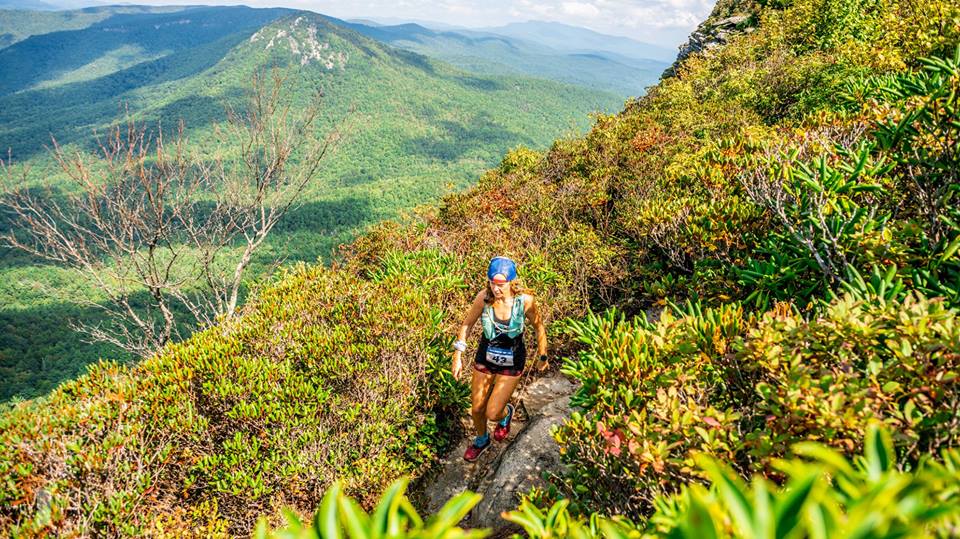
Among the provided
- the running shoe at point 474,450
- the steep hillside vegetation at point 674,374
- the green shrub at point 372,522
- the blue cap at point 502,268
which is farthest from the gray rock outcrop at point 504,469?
the green shrub at point 372,522

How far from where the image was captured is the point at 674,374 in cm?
337

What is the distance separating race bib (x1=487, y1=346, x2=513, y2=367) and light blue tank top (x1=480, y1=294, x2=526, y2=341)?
0.20 m

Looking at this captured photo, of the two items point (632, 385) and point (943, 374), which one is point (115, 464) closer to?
point (632, 385)

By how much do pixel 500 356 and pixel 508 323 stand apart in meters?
0.44

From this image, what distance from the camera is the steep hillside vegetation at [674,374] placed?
7.04 feet

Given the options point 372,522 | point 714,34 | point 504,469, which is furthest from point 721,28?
point 372,522

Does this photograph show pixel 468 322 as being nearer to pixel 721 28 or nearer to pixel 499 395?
pixel 499 395

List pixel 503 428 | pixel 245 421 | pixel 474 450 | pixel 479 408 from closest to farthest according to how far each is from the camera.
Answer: pixel 245 421 → pixel 479 408 → pixel 474 450 → pixel 503 428

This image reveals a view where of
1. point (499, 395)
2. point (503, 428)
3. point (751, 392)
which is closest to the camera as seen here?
point (751, 392)

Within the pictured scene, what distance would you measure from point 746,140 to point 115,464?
9.27 m

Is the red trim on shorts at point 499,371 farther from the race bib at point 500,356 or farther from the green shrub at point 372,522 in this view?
the green shrub at point 372,522

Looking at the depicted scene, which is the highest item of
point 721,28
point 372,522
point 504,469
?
point 721,28

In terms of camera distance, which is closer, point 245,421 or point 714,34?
point 245,421

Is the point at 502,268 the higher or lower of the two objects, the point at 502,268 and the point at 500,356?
the higher
